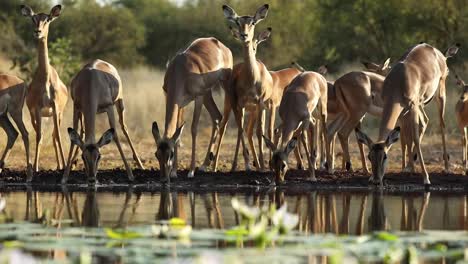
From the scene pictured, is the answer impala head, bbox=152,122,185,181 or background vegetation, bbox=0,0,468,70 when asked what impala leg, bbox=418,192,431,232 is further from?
background vegetation, bbox=0,0,468,70

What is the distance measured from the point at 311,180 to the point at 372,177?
3.41 ft

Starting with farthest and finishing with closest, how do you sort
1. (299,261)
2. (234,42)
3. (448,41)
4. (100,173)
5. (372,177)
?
1. (234,42)
2. (448,41)
3. (100,173)
4. (372,177)
5. (299,261)

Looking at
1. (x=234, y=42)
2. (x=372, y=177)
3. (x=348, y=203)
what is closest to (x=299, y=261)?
(x=348, y=203)

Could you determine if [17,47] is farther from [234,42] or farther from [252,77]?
[252,77]

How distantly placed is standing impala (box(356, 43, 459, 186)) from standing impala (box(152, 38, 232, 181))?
8.60ft

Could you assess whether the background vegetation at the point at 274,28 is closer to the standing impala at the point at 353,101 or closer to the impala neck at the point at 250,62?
the standing impala at the point at 353,101

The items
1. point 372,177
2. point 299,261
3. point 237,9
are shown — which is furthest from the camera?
point 237,9

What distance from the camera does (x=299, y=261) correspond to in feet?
31.1

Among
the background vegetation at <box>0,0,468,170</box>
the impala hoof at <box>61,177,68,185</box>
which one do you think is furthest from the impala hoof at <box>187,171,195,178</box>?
the background vegetation at <box>0,0,468,170</box>

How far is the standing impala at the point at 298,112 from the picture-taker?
17344 millimetres

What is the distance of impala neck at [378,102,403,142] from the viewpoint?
17.2 m

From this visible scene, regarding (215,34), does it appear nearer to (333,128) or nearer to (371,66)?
(371,66)

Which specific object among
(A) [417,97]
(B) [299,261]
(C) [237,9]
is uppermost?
(C) [237,9]

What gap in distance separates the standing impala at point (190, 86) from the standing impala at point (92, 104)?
2.53 feet
